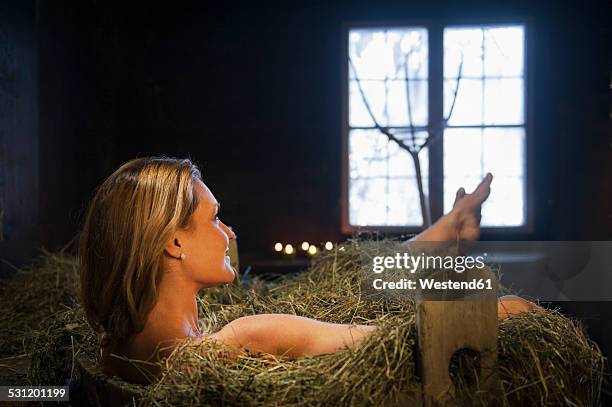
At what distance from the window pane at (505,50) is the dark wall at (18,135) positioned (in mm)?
3698

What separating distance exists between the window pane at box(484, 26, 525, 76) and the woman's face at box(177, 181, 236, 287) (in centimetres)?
456

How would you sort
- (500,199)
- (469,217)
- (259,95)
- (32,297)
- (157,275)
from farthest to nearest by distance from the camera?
(259,95)
(500,199)
(32,297)
(469,217)
(157,275)

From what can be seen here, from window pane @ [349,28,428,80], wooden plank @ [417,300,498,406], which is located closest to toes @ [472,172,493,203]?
wooden plank @ [417,300,498,406]

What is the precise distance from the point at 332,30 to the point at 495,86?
1529 millimetres

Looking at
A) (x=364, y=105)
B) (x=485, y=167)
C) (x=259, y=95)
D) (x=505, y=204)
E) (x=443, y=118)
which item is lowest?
(x=505, y=204)

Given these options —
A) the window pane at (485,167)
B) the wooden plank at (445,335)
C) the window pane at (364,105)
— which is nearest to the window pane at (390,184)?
the window pane at (364,105)

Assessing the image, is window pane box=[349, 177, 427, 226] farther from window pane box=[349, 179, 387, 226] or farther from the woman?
the woman

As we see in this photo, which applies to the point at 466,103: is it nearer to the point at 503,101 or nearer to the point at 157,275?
the point at 503,101

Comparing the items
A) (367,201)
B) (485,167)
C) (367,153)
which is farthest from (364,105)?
(485,167)

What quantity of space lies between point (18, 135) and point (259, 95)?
8.16 feet

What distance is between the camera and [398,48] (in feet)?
19.8

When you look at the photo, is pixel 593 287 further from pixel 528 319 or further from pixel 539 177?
pixel 539 177

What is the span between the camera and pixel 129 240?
5.93ft

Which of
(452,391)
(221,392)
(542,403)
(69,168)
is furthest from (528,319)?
(69,168)
